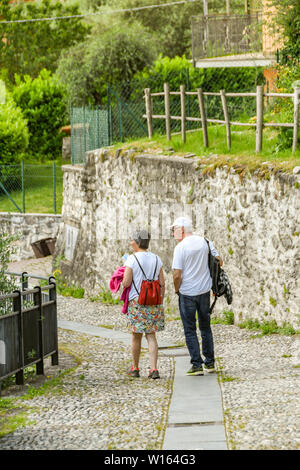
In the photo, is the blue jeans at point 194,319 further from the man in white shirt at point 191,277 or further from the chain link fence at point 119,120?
the chain link fence at point 119,120

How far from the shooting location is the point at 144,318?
28.4 feet

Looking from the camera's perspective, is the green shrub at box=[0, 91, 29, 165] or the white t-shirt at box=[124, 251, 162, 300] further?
the green shrub at box=[0, 91, 29, 165]

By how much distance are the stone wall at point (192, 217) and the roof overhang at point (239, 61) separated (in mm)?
4785

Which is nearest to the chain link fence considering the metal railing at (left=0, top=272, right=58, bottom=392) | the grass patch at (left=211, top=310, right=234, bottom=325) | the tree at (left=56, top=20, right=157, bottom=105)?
the tree at (left=56, top=20, right=157, bottom=105)

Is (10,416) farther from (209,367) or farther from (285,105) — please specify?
(285,105)

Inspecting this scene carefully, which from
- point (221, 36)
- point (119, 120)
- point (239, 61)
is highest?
point (221, 36)

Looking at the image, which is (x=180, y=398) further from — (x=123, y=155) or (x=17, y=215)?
(x=17, y=215)

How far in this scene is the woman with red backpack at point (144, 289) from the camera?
28.3 ft

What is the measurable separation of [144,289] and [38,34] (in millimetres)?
33698

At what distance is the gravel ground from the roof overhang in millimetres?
10390

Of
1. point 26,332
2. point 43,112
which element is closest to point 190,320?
point 26,332

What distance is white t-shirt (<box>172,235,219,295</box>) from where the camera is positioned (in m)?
8.62

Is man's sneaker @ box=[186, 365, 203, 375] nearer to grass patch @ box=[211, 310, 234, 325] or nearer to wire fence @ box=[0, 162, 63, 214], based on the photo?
grass patch @ box=[211, 310, 234, 325]

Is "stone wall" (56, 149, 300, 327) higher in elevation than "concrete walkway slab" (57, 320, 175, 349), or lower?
higher
